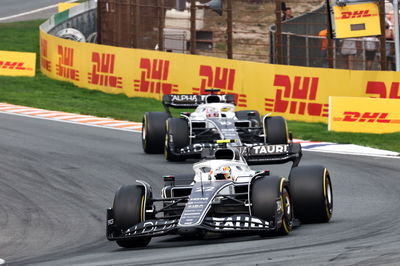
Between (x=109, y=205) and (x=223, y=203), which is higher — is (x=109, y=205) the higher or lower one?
the lower one

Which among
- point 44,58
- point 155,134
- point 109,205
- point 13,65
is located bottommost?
point 109,205

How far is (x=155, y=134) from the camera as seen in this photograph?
21.8m

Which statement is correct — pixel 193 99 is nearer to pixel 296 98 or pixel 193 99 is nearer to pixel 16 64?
pixel 296 98

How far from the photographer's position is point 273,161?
14438 millimetres

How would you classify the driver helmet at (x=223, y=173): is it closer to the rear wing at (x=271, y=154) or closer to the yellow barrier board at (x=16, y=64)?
the rear wing at (x=271, y=154)

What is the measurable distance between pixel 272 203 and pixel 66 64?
2354 centimetres

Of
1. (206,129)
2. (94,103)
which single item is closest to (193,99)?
(206,129)

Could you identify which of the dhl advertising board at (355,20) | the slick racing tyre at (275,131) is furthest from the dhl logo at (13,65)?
the slick racing tyre at (275,131)

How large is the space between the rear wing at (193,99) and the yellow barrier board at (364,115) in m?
3.79

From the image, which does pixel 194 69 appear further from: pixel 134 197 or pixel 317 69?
pixel 134 197

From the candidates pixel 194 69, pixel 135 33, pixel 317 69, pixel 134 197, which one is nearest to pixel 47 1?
pixel 135 33

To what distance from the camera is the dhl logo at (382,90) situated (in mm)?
25266

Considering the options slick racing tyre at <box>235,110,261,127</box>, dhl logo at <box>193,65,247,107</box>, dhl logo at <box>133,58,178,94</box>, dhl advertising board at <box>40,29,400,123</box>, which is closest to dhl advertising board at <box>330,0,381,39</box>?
dhl advertising board at <box>40,29,400,123</box>

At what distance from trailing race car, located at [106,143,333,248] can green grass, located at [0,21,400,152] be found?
9360mm
